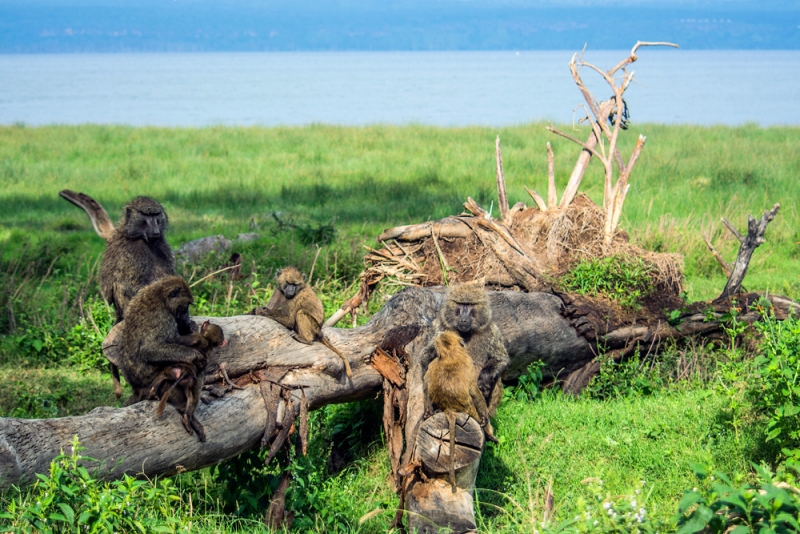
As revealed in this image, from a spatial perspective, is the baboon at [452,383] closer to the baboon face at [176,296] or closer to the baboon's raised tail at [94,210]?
the baboon face at [176,296]

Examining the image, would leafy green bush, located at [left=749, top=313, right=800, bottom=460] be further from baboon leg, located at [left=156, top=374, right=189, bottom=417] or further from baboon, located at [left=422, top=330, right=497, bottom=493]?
baboon leg, located at [left=156, top=374, right=189, bottom=417]

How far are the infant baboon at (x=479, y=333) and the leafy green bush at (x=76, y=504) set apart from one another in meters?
2.30

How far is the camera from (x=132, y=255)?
5.99 m

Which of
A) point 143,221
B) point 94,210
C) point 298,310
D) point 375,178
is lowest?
point 375,178

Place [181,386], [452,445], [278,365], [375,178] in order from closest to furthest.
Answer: [452,445] → [181,386] → [278,365] → [375,178]

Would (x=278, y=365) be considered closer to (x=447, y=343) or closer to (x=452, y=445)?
(x=447, y=343)

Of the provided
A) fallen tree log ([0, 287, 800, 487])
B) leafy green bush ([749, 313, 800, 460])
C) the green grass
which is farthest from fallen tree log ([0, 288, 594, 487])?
the green grass

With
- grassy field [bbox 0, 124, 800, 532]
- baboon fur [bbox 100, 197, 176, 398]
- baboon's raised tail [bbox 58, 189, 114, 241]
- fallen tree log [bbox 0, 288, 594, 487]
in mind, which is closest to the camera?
fallen tree log [bbox 0, 288, 594, 487]

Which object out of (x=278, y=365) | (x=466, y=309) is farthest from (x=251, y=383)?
(x=466, y=309)

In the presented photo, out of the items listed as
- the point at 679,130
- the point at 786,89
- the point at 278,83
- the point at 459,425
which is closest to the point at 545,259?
the point at 459,425

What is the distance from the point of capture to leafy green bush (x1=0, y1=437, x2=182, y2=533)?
357 cm

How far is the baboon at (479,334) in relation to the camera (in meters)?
5.39

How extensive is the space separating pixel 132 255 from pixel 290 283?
1.29 metres

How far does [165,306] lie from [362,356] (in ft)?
4.99
